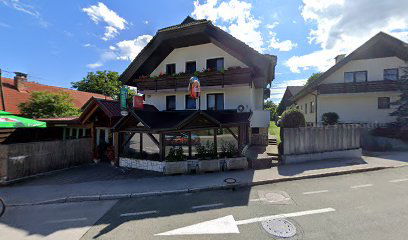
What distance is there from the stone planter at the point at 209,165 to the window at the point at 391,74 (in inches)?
791

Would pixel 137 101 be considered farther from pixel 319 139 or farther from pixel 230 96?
pixel 319 139

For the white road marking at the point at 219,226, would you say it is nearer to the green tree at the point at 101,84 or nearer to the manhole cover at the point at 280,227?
the manhole cover at the point at 280,227

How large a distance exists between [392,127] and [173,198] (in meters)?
18.6

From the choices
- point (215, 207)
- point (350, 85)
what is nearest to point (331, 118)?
point (350, 85)

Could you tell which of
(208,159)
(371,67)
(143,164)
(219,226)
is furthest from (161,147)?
(371,67)

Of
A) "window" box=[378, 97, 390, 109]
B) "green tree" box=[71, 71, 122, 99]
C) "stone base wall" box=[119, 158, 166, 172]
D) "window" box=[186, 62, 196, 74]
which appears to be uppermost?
"green tree" box=[71, 71, 122, 99]

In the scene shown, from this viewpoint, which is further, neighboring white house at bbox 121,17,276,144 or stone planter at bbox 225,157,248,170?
neighboring white house at bbox 121,17,276,144

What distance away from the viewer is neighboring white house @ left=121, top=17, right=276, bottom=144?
14.5 metres

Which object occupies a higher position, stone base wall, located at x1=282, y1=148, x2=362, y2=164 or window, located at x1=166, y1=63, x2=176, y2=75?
window, located at x1=166, y1=63, x2=176, y2=75


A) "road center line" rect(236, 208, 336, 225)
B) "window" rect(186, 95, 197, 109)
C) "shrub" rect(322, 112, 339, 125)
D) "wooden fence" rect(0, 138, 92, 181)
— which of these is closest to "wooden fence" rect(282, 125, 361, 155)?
"road center line" rect(236, 208, 336, 225)

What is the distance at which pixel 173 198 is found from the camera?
7.62 m

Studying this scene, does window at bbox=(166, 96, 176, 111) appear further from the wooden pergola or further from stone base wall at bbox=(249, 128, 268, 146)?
stone base wall at bbox=(249, 128, 268, 146)

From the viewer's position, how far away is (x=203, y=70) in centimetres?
1551

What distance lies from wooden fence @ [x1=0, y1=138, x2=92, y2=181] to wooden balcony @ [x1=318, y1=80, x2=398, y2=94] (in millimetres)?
21237
